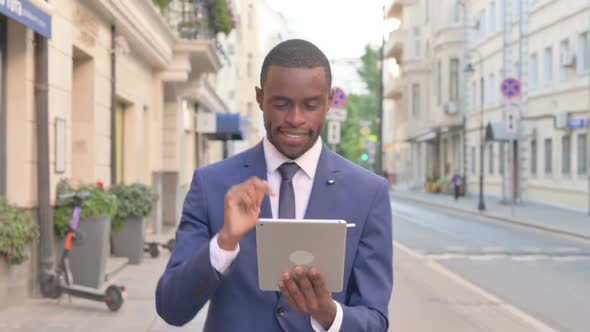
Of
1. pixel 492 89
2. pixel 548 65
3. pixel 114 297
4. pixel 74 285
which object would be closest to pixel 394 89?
pixel 492 89

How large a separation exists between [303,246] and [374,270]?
41cm

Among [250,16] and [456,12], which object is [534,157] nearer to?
[456,12]

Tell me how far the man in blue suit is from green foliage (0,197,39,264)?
5.93 m

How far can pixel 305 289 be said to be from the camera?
209 cm

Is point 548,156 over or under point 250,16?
under

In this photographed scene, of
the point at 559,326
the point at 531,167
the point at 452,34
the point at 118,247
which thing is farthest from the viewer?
the point at 452,34

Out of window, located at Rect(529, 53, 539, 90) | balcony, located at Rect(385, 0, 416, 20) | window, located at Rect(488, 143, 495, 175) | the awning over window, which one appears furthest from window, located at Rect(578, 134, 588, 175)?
balcony, located at Rect(385, 0, 416, 20)

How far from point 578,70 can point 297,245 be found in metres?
29.7

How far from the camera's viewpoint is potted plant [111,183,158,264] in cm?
1284

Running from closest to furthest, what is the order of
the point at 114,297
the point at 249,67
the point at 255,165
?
1. the point at 255,165
2. the point at 114,297
3. the point at 249,67

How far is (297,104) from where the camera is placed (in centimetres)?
234

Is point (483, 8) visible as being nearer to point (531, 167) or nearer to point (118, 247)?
point (531, 167)

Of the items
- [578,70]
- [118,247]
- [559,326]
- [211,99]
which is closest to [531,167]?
[578,70]

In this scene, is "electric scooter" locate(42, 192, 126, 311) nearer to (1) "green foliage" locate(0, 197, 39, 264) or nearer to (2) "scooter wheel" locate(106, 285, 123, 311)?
(2) "scooter wheel" locate(106, 285, 123, 311)
